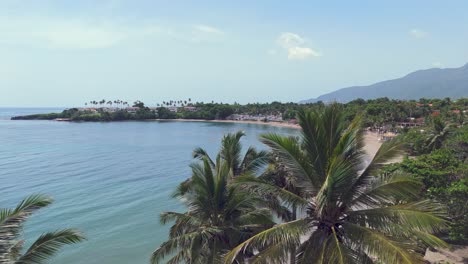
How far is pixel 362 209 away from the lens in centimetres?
912

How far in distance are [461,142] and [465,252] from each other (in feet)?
76.9

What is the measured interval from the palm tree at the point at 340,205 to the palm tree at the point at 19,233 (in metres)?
3.44

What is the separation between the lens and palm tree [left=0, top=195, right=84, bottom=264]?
6.75m

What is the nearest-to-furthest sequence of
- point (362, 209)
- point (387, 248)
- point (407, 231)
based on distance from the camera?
1. point (387, 248)
2. point (407, 231)
3. point (362, 209)

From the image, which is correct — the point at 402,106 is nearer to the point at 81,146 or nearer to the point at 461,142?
the point at 461,142

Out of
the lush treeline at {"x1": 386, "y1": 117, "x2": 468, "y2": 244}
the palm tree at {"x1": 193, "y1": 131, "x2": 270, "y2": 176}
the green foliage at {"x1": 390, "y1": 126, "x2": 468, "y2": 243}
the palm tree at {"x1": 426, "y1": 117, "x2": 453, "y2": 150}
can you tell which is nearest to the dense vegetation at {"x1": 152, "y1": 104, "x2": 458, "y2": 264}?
the lush treeline at {"x1": 386, "y1": 117, "x2": 468, "y2": 244}

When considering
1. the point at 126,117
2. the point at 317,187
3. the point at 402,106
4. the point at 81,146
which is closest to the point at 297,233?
the point at 317,187

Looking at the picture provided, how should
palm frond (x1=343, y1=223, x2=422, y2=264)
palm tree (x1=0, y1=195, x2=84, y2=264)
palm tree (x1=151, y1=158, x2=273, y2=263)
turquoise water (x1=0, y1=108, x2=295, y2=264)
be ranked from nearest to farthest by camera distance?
palm tree (x1=0, y1=195, x2=84, y2=264) < palm frond (x1=343, y1=223, x2=422, y2=264) < palm tree (x1=151, y1=158, x2=273, y2=263) < turquoise water (x1=0, y1=108, x2=295, y2=264)

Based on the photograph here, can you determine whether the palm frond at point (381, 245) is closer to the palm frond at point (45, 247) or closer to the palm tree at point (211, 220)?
the palm tree at point (211, 220)

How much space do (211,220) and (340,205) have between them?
474 cm

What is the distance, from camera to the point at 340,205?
9.11 meters

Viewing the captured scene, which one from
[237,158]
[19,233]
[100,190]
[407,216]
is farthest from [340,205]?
[100,190]

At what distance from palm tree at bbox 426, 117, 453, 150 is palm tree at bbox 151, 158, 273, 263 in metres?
47.1

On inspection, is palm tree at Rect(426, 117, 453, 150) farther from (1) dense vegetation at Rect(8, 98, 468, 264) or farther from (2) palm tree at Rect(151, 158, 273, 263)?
(2) palm tree at Rect(151, 158, 273, 263)
